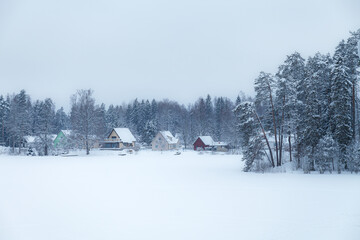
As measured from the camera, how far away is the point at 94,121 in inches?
2028

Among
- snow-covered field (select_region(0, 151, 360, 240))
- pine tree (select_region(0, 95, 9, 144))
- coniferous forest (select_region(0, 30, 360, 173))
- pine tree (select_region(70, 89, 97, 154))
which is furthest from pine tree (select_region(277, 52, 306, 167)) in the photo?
pine tree (select_region(0, 95, 9, 144))

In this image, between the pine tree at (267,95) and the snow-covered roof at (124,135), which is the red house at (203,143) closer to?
the snow-covered roof at (124,135)

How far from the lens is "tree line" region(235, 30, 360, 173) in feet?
77.9

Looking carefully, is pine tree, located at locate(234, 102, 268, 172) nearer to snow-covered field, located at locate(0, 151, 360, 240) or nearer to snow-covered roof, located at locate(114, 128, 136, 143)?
snow-covered field, located at locate(0, 151, 360, 240)

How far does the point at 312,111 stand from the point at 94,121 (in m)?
41.2

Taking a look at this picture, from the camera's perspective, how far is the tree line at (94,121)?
51938 millimetres

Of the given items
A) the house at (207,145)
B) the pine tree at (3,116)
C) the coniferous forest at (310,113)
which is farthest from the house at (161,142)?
the pine tree at (3,116)

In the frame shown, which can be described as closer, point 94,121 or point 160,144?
point 94,121

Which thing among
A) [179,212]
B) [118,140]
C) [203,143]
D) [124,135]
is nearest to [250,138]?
[179,212]

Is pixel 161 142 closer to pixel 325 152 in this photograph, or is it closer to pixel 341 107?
pixel 325 152

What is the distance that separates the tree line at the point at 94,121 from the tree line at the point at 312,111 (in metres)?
30.9

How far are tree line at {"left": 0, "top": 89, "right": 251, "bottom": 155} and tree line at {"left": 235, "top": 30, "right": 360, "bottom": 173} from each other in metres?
30.9

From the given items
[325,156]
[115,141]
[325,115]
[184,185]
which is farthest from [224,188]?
[115,141]

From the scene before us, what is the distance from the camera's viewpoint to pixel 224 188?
52.1ft
